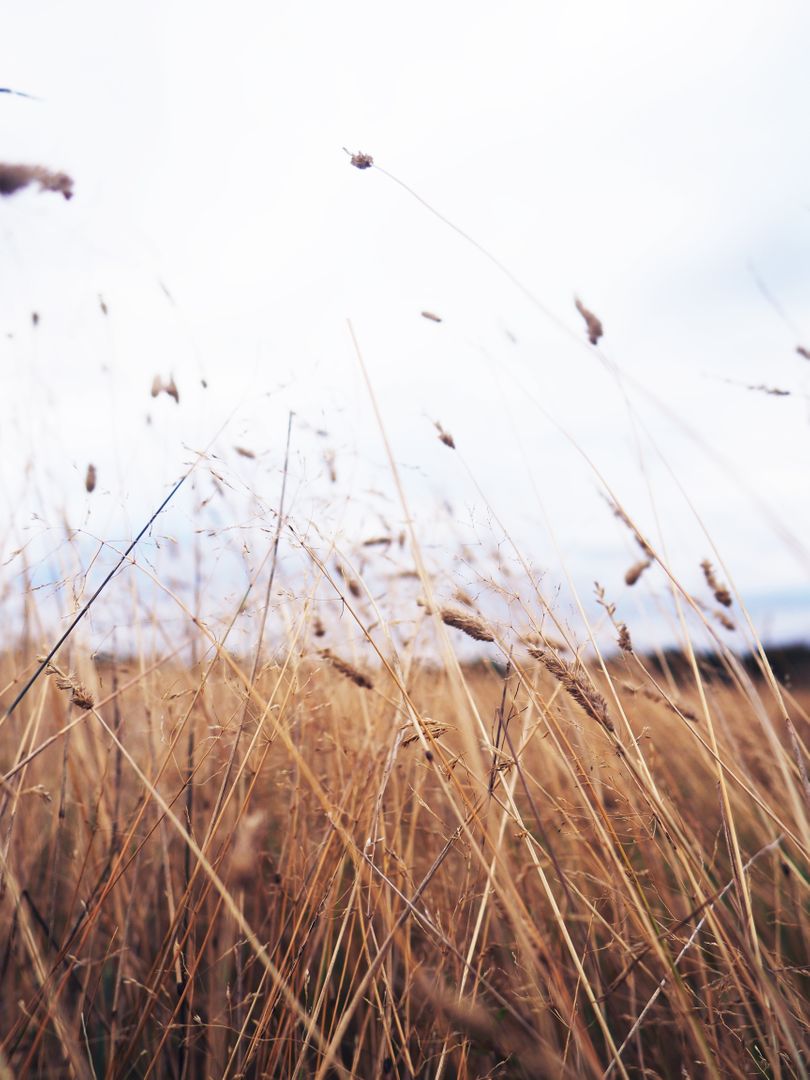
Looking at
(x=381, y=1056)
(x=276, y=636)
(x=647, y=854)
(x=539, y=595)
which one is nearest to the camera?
(x=381, y=1056)

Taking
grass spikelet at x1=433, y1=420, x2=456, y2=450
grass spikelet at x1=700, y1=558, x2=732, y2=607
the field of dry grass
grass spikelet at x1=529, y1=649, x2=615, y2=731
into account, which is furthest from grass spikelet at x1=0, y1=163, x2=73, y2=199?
grass spikelet at x1=700, y1=558, x2=732, y2=607

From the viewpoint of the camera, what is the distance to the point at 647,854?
138cm

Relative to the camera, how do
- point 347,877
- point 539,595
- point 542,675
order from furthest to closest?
point 542,675 < point 347,877 < point 539,595

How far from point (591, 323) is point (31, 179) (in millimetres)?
1398

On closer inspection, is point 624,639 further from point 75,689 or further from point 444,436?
point 75,689

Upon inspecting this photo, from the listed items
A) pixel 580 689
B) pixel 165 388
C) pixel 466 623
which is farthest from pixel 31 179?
pixel 580 689

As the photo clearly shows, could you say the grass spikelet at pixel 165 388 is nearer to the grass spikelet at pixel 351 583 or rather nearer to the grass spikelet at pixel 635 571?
the grass spikelet at pixel 351 583

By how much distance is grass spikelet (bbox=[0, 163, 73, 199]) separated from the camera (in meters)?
1.47

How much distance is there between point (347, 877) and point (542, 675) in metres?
0.83

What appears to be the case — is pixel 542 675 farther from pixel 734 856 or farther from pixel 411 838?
pixel 734 856

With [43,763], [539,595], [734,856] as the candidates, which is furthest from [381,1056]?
[43,763]

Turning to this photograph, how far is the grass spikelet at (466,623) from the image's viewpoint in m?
1.11

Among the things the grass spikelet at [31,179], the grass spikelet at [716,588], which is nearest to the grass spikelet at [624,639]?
the grass spikelet at [716,588]

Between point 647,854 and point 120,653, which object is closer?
point 647,854
